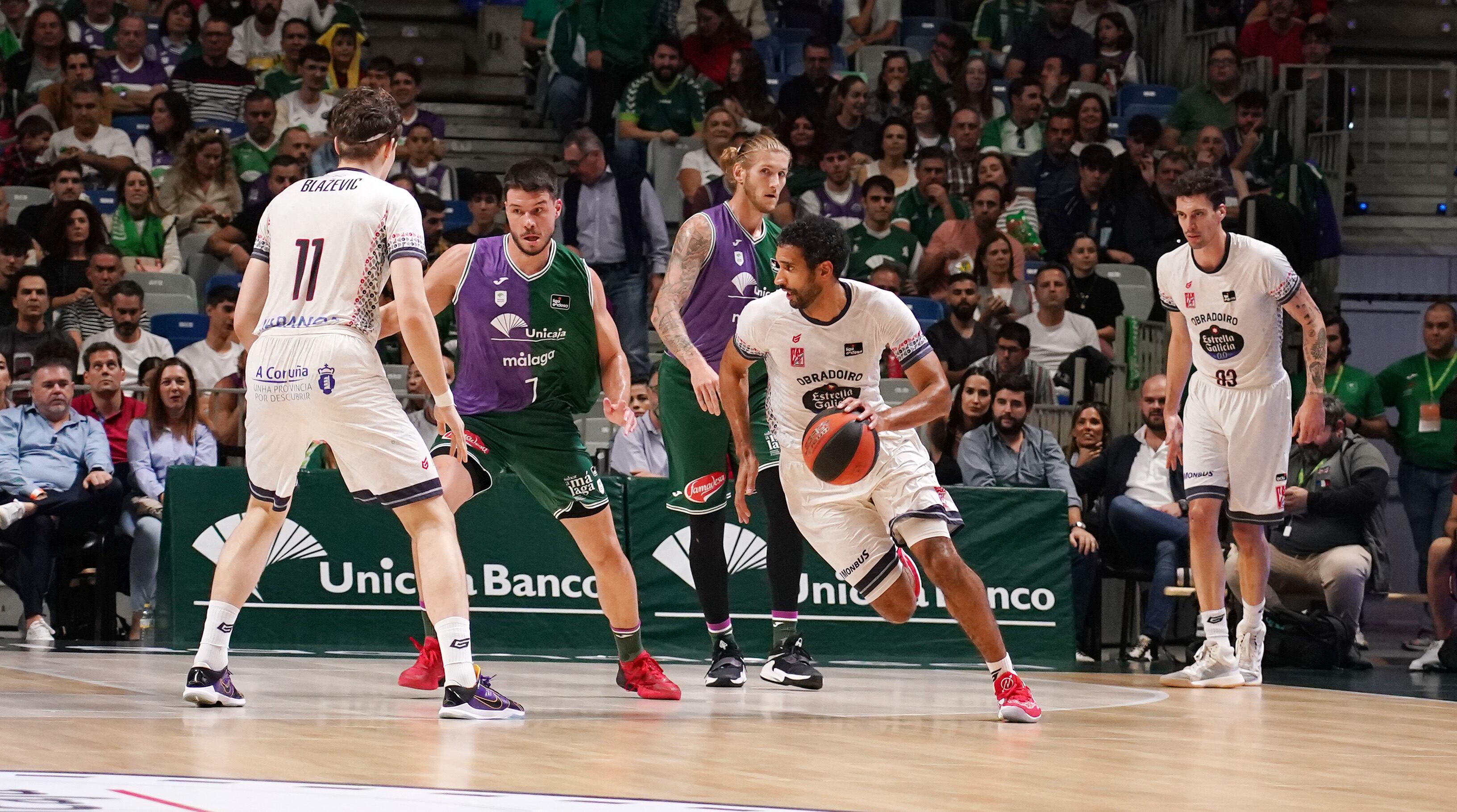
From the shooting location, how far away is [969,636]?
6.38m

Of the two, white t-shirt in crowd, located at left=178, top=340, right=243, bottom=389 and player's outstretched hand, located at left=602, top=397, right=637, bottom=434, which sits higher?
white t-shirt in crowd, located at left=178, top=340, right=243, bottom=389

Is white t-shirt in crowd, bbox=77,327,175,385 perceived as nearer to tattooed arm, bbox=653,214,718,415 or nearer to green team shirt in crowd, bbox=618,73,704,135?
green team shirt in crowd, bbox=618,73,704,135

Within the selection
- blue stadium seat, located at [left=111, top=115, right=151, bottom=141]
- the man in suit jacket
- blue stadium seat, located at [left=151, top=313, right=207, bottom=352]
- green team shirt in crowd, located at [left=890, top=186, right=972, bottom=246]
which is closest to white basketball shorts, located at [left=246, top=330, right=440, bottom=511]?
the man in suit jacket

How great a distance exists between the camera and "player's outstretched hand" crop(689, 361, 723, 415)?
7422 millimetres

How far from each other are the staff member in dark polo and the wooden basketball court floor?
226 inches

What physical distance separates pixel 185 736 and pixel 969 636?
270 centimetres

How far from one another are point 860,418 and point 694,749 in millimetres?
1618

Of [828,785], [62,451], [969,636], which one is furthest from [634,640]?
[62,451]

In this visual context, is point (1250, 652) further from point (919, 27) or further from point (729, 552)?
point (919, 27)

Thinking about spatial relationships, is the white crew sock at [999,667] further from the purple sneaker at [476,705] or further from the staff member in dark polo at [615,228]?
the staff member in dark polo at [615,228]

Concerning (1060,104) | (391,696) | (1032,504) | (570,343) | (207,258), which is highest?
(1060,104)

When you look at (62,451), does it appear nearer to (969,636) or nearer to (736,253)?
(736,253)

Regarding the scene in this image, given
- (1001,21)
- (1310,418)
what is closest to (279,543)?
(1310,418)

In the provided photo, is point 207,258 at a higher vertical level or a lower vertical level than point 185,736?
higher
